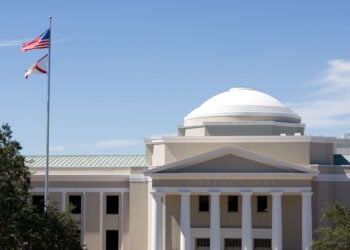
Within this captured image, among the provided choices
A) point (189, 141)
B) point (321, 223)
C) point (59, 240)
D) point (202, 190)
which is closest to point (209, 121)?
point (189, 141)

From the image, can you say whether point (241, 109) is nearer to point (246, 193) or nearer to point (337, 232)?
point (246, 193)

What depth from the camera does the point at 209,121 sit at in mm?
73875

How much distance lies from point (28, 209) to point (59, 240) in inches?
138

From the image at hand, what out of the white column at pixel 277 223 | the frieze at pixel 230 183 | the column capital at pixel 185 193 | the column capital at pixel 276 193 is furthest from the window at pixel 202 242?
the column capital at pixel 276 193

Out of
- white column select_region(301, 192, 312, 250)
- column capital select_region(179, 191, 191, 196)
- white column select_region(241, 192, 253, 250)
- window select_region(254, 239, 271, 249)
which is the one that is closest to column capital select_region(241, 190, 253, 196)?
white column select_region(241, 192, 253, 250)

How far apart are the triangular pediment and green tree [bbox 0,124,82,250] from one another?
67.8ft

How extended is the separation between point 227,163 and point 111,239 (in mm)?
13388

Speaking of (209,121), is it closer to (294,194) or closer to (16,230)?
(294,194)

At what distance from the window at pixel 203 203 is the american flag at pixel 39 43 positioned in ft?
→ 70.2

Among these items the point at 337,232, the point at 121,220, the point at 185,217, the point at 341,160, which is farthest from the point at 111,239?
the point at 337,232

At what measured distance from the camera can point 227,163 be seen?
223 feet

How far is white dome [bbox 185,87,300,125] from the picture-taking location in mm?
73625

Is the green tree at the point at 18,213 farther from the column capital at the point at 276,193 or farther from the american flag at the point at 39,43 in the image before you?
the column capital at the point at 276,193

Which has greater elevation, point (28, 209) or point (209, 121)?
point (209, 121)
